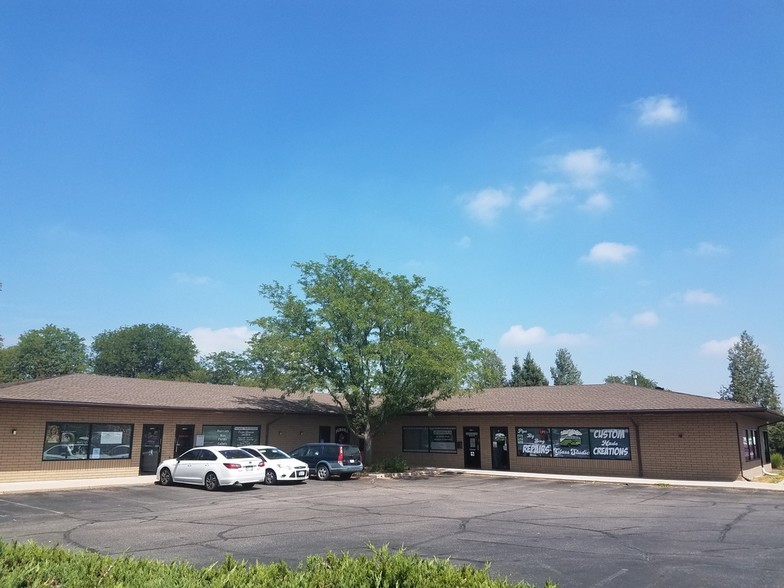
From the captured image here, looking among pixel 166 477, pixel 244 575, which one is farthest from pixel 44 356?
pixel 244 575

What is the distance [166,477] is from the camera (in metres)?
22.8

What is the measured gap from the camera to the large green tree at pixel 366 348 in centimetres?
2861

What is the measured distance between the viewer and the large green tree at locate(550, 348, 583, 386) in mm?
80375

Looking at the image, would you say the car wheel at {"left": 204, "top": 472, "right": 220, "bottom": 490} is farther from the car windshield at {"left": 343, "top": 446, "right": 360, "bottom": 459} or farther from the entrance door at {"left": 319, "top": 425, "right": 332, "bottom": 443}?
the entrance door at {"left": 319, "top": 425, "right": 332, "bottom": 443}

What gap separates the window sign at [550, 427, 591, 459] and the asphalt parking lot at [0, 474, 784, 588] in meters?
6.94

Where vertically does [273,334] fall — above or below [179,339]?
below

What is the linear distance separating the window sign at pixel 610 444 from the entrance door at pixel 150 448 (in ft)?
66.2

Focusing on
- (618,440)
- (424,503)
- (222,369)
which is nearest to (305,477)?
(424,503)

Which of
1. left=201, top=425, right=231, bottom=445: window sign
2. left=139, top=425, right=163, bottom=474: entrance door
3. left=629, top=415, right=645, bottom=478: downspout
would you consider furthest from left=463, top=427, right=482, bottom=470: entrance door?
left=139, top=425, right=163, bottom=474: entrance door

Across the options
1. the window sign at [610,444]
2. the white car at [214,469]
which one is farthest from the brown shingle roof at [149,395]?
the window sign at [610,444]

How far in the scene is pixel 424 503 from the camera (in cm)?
1770

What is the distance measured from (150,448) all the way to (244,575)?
23.2 m

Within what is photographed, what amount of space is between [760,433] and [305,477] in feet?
78.8

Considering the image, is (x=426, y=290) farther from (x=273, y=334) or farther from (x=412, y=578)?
(x=412, y=578)
